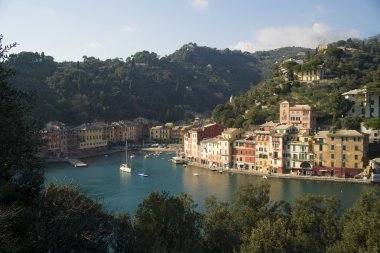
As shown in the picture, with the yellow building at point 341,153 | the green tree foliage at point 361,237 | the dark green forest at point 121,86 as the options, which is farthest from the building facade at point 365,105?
the green tree foliage at point 361,237

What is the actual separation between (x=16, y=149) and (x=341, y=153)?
1413 cm

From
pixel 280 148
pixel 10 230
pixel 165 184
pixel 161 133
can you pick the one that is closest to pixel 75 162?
pixel 165 184

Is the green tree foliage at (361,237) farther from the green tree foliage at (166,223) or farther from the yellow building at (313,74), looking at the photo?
the yellow building at (313,74)

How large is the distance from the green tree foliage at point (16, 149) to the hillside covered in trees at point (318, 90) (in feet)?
53.1

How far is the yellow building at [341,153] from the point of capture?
1620 cm

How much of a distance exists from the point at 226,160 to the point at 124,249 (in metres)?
13.3

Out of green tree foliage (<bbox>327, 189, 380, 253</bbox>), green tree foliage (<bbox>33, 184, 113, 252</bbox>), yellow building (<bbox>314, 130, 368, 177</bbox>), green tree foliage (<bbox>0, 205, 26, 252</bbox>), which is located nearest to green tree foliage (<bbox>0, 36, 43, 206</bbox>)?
green tree foliage (<bbox>0, 205, 26, 252</bbox>)

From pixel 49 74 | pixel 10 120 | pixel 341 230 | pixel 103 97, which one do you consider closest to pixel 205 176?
pixel 341 230

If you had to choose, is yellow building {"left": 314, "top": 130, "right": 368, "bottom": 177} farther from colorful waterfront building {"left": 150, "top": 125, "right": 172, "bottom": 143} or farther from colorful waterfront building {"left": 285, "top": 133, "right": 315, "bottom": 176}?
colorful waterfront building {"left": 150, "top": 125, "right": 172, "bottom": 143}

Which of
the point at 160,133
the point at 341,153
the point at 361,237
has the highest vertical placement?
the point at 160,133

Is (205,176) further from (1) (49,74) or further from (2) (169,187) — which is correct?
(1) (49,74)

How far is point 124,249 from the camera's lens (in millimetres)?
6242

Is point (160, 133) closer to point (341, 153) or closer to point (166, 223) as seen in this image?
point (341, 153)

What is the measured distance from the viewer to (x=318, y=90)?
23.0m
